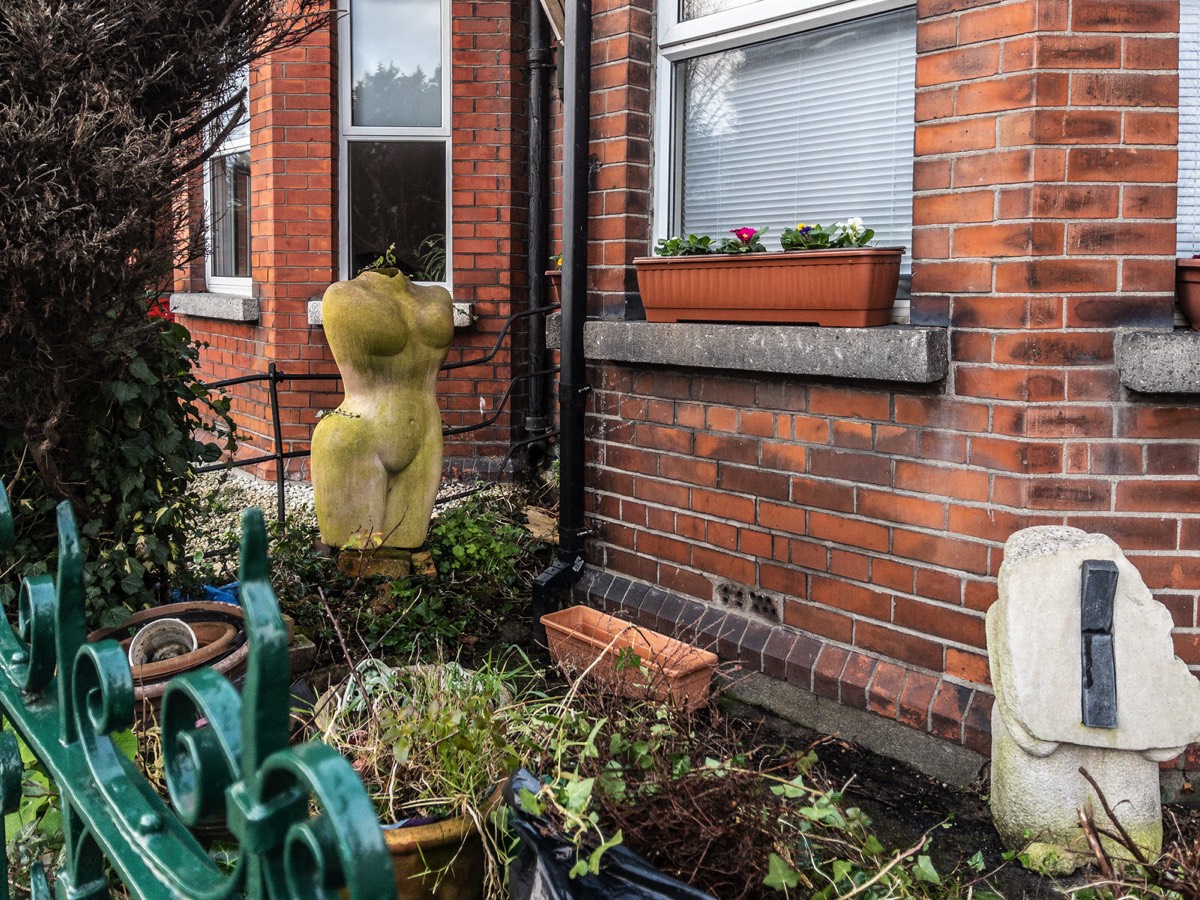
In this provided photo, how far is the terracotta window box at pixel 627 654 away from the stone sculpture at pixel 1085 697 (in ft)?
2.96

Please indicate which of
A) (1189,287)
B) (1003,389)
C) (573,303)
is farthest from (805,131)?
(1189,287)

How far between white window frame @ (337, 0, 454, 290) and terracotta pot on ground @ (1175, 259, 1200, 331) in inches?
191

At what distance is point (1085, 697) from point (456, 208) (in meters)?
5.30

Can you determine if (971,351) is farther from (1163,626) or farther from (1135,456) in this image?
(1163,626)

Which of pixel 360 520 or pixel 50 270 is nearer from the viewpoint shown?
pixel 50 270

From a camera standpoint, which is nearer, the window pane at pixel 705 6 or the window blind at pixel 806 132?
the window blind at pixel 806 132

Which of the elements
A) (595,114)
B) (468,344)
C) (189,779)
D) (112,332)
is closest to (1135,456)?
(595,114)

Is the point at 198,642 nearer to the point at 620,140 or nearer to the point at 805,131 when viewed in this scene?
the point at 620,140

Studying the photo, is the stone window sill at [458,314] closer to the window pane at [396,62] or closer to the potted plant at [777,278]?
the window pane at [396,62]

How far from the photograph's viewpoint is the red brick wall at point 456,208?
23.1 feet

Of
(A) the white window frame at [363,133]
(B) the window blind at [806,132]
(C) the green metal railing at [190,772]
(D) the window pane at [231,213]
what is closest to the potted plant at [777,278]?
(B) the window blind at [806,132]

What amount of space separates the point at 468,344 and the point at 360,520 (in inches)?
101

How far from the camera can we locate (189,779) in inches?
37.9

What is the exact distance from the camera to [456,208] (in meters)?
7.12
